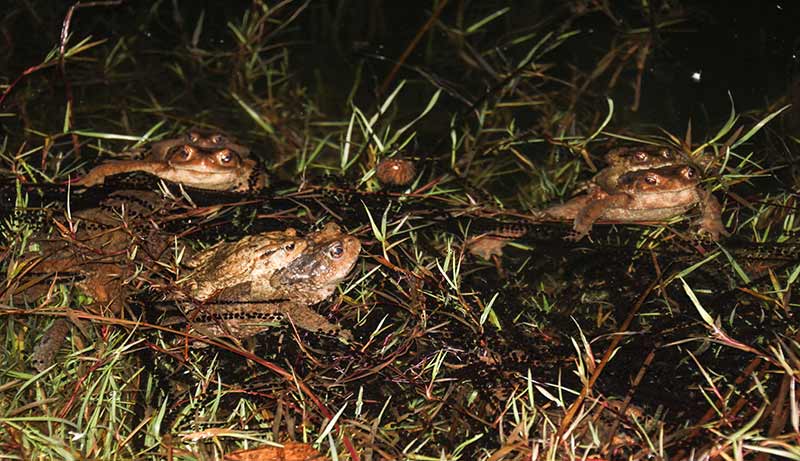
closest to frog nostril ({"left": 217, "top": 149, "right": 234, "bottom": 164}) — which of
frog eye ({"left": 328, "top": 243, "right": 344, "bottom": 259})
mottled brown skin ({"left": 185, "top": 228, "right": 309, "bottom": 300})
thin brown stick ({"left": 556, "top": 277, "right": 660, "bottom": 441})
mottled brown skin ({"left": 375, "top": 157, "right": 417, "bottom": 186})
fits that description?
mottled brown skin ({"left": 185, "top": 228, "right": 309, "bottom": 300})

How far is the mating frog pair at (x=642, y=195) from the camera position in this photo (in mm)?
3350

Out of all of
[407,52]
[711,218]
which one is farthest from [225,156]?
[711,218]

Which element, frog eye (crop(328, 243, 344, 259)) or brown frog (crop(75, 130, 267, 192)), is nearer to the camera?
frog eye (crop(328, 243, 344, 259))

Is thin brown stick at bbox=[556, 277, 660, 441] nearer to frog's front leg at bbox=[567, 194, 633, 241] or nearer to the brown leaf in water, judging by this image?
frog's front leg at bbox=[567, 194, 633, 241]

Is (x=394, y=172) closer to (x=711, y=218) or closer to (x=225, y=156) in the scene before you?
(x=225, y=156)

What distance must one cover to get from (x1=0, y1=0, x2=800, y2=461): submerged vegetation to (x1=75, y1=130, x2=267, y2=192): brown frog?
0.11 m

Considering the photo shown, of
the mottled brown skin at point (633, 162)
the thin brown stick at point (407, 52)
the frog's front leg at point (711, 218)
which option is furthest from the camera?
the thin brown stick at point (407, 52)

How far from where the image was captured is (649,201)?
3412 mm

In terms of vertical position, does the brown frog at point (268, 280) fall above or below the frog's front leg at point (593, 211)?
below

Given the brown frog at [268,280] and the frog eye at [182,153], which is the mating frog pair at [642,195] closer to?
the brown frog at [268,280]

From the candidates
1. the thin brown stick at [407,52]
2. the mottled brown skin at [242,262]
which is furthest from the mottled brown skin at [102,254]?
the thin brown stick at [407,52]

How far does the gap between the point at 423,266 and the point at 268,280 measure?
74 cm

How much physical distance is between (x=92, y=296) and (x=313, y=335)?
1120mm

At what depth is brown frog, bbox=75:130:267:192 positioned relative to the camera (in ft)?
12.1
